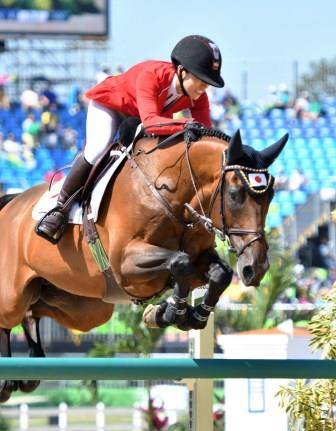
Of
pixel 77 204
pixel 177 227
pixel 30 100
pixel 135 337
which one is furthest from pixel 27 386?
pixel 30 100

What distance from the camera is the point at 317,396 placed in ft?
21.4

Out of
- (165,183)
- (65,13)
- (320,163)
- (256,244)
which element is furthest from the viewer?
(65,13)

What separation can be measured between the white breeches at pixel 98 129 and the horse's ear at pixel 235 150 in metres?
1.05

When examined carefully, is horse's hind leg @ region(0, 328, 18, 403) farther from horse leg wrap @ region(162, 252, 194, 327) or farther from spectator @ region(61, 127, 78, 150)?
spectator @ region(61, 127, 78, 150)

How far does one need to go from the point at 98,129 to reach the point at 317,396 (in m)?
2.17

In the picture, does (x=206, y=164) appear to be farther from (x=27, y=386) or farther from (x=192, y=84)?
(x=27, y=386)

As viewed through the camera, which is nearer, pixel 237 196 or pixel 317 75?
pixel 237 196

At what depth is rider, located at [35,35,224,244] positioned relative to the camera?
557 cm

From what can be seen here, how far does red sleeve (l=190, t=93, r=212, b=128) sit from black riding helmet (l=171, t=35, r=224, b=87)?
42cm

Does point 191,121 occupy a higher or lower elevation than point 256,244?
higher

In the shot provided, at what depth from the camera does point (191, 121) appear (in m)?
5.71

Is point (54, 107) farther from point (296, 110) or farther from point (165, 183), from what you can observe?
point (165, 183)

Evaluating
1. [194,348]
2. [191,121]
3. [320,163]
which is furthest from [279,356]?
[320,163]

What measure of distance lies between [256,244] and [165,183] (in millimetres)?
687
